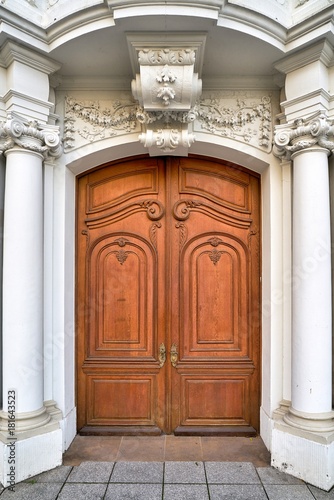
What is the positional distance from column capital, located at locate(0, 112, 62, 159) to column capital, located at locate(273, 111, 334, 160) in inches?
77.6

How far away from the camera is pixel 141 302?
3441 millimetres

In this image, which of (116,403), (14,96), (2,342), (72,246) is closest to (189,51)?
(14,96)

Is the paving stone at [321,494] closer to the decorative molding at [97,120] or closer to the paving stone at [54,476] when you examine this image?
the paving stone at [54,476]

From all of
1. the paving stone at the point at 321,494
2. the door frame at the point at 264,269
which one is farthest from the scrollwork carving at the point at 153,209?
the paving stone at the point at 321,494

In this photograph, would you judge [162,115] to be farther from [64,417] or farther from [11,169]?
[64,417]

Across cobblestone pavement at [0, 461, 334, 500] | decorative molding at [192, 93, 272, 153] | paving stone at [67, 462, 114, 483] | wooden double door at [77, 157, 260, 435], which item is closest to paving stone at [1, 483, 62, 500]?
cobblestone pavement at [0, 461, 334, 500]

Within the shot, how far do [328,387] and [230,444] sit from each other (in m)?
1.10

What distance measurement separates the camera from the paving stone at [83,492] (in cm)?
254

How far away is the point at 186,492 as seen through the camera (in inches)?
102

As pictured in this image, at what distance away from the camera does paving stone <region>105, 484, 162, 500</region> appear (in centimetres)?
254

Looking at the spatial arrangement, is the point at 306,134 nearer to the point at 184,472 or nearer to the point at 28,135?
the point at 28,135

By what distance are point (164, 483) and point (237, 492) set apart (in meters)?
0.56

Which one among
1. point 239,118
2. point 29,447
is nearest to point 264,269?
point 239,118

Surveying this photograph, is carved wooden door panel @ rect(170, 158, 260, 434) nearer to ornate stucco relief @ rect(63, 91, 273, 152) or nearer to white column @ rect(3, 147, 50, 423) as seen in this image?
ornate stucco relief @ rect(63, 91, 273, 152)
